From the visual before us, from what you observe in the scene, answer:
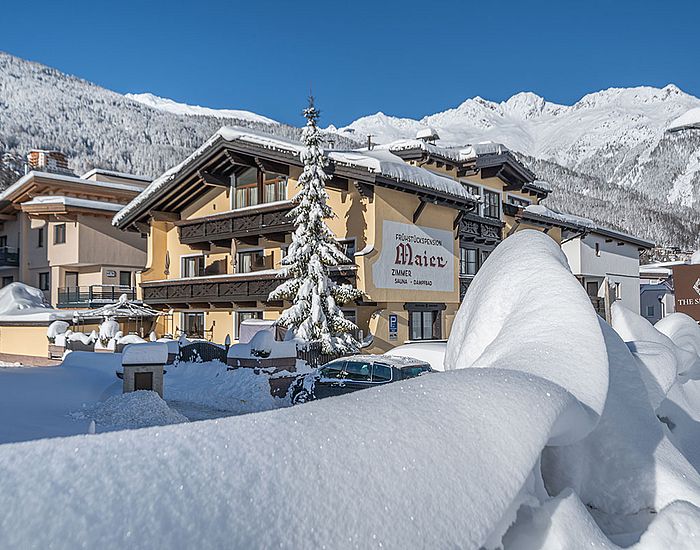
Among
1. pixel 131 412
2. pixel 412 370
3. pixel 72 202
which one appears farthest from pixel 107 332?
pixel 412 370

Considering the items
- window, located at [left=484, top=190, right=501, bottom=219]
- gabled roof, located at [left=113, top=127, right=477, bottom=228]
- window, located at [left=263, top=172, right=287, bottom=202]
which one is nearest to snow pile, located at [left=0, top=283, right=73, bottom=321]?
gabled roof, located at [left=113, top=127, right=477, bottom=228]

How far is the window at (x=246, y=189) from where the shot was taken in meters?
28.6

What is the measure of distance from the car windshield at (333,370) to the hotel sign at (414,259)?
910 cm

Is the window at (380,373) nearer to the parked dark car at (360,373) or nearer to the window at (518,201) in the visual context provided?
the parked dark car at (360,373)

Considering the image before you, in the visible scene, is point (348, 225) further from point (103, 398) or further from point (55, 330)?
point (55, 330)

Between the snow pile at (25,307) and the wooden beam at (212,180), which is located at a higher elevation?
the wooden beam at (212,180)

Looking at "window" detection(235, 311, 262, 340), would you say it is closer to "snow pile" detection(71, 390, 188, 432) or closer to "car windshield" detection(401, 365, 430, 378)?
"snow pile" detection(71, 390, 188, 432)

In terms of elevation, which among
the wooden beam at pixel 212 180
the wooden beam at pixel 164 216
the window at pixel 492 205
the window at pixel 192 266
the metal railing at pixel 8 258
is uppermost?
the wooden beam at pixel 212 180

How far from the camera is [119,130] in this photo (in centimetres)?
15162

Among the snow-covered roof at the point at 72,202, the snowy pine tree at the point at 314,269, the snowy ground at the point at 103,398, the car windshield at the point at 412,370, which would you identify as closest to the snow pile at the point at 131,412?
the snowy ground at the point at 103,398

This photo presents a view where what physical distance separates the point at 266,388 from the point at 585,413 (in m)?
15.5

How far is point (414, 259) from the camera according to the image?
25.7m

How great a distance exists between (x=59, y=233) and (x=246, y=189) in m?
14.0

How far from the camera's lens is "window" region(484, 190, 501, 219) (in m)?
31.6
